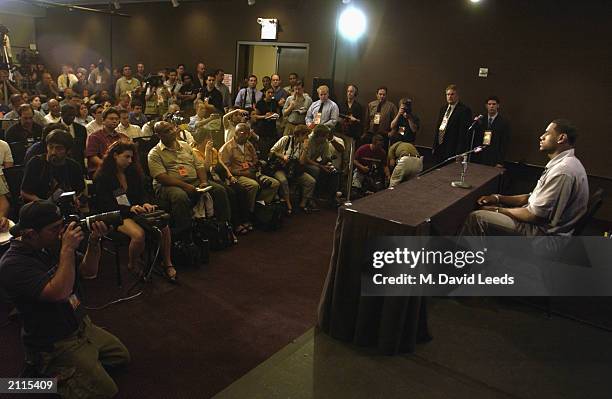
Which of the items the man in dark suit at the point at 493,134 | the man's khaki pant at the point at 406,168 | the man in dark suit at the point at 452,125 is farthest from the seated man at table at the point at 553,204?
the man in dark suit at the point at 452,125

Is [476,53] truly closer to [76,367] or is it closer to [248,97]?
[248,97]

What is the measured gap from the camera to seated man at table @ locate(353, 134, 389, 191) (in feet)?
19.7

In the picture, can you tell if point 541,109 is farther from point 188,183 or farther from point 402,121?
point 188,183

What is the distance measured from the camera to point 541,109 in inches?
246

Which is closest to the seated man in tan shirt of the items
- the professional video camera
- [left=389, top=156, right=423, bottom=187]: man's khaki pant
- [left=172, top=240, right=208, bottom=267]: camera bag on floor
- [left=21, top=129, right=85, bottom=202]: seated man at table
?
[left=172, top=240, right=208, bottom=267]: camera bag on floor

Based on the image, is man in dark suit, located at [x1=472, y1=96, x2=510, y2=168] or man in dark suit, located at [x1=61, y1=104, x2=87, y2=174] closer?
man in dark suit, located at [x1=61, y1=104, x2=87, y2=174]

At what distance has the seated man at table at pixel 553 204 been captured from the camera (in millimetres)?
3230

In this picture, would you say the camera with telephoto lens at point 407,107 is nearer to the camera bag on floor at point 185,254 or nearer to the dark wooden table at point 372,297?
the dark wooden table at point 372,297

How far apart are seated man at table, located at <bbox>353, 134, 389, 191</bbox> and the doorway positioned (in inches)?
130

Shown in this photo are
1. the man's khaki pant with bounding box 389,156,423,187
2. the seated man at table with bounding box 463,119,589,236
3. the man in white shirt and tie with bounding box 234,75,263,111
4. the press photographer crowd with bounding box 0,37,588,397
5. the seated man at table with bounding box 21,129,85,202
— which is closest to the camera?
the press photographer crowd with bounding box 0,37,588,397

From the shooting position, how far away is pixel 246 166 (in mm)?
5098

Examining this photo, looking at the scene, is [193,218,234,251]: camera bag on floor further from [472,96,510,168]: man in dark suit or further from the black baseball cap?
[472,96,510,168]: man in dark suit

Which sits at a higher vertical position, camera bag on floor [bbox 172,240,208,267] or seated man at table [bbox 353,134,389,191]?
seated man at table [bbox 353,134,389,191]

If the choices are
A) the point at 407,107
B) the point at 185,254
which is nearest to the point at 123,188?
the point at 185,254
